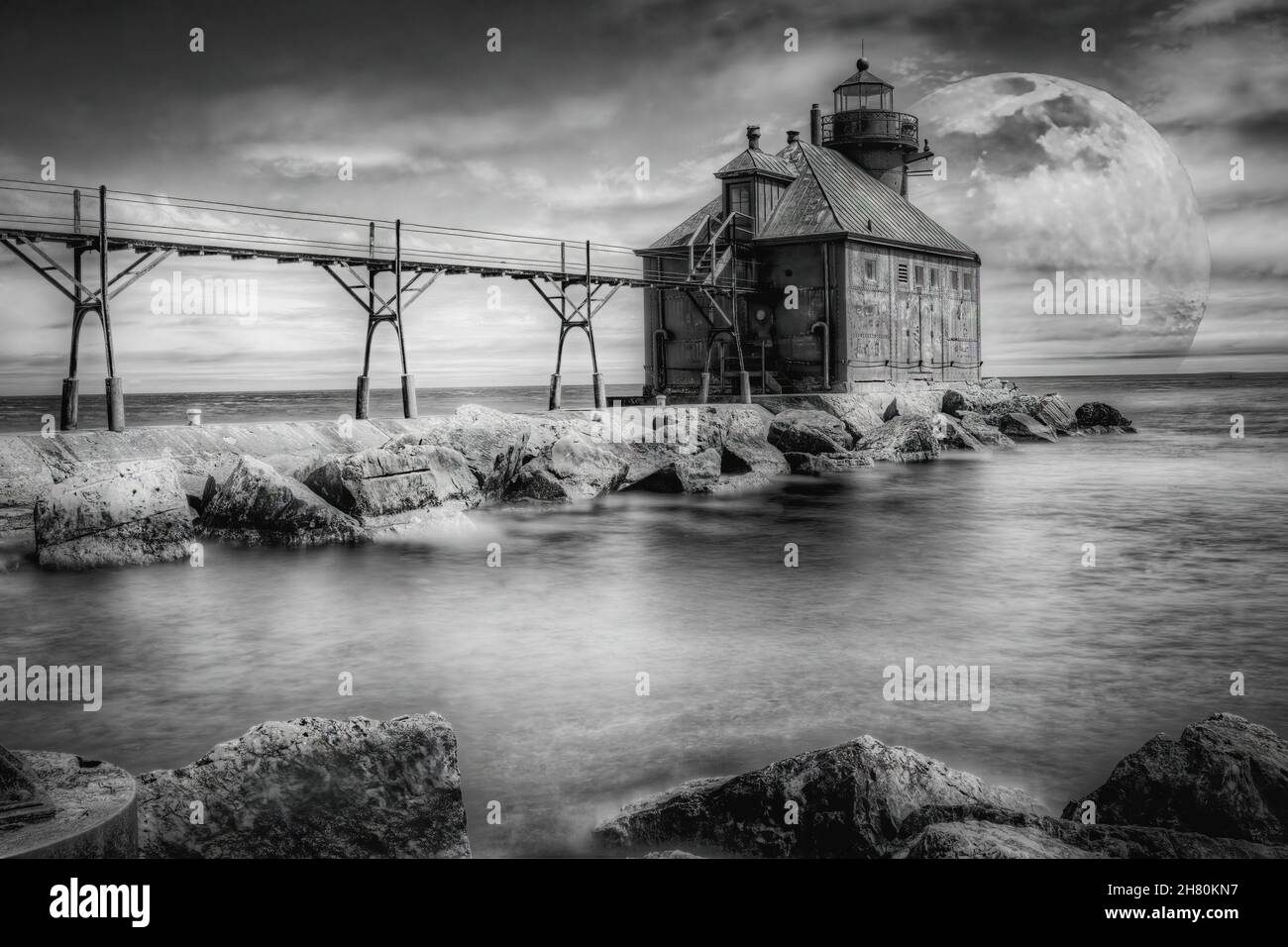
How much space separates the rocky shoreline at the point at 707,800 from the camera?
4457mm

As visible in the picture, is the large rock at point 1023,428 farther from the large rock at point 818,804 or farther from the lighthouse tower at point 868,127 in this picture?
the large rock at point 818,804

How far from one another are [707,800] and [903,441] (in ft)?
86.0

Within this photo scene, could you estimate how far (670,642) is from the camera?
9.70 m

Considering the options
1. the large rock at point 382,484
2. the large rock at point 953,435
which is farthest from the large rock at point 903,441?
the large rock at point 382,484

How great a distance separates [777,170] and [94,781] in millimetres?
35168

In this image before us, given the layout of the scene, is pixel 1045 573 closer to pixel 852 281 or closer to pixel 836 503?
pixel 836 503

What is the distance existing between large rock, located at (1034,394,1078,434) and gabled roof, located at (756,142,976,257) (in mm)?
6944

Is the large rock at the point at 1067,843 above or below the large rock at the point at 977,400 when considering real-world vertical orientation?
below

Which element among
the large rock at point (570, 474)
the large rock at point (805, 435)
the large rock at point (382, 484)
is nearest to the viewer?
the large rock at point (382, 484)

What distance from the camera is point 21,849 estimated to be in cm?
293

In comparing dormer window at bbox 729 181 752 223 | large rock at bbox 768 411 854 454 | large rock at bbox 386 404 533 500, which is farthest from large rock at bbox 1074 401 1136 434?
large rock at bbox 386 404 533 500

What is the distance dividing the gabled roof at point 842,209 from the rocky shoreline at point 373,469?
24.1 feet

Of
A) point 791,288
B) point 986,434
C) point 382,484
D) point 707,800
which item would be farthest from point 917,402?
point 707,800
